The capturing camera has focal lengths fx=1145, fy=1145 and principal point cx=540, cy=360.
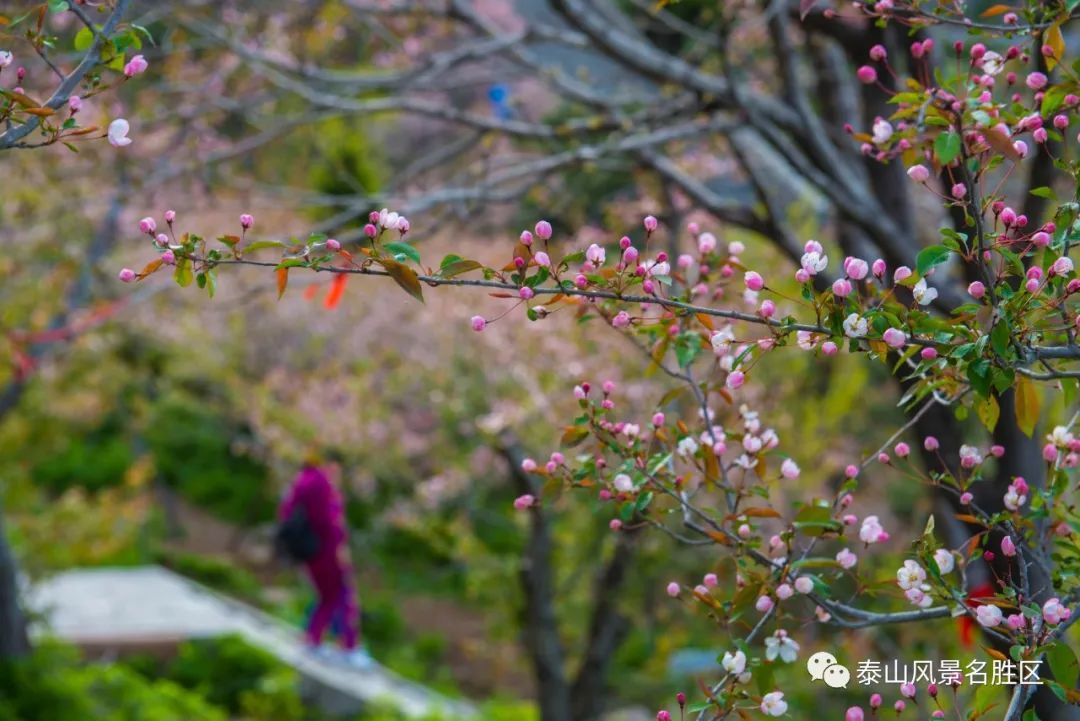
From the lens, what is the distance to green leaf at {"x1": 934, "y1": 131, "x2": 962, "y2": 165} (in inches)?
57.2

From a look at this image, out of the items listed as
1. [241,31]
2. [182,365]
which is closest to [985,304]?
[241,31]

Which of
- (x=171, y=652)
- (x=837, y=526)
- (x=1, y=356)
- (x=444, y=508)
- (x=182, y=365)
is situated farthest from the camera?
(x=182, y=365)

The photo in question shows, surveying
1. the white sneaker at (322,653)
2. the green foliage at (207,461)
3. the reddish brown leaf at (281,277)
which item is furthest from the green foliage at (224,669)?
the reddish brown leaf at (281,277)

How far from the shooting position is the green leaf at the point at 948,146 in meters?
1.45

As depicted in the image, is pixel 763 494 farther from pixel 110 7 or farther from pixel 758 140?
pixel 758 140

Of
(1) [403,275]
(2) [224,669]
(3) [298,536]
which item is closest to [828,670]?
Answer: (1) [403,275]

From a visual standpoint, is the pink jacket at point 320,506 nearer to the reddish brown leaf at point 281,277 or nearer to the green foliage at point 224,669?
the green foliage at point 224,669

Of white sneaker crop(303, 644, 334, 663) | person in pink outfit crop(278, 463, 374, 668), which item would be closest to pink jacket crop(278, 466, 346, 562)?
person in pink outfit crop(278, 463, 374, 668)

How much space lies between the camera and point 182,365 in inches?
462

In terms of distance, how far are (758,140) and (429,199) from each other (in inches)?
92.4

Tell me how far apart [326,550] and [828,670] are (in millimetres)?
6007

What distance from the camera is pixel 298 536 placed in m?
7.30

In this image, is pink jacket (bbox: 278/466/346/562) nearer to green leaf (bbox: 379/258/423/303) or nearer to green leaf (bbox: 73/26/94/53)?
green leaf (bbox: 73/26/94/53)

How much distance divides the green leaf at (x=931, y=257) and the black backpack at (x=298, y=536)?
6.35 metres
